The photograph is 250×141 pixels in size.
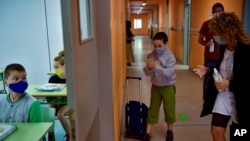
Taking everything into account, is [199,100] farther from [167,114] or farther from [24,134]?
[24,134]

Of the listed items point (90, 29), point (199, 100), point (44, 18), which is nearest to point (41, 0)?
point (44, 18)

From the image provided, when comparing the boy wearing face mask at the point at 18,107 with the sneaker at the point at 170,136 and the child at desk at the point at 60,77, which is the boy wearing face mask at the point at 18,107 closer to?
the child at desk at the point at 60,77

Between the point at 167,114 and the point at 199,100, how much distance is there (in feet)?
6.30

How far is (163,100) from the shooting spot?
9.98 feet

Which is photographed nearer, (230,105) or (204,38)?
(230,105)

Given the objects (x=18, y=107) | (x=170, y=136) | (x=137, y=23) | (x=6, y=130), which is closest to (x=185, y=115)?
(x=170, y=136)

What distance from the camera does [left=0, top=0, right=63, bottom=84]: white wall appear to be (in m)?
5.00

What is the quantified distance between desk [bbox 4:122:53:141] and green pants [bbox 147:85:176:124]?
1.45 meters

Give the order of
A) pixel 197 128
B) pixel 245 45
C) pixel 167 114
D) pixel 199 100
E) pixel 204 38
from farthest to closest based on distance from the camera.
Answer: pixel 199 100
pixel 204 38
pixel 197 128
pixel 167 114
pixel 245 45

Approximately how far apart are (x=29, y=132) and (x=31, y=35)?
3616 mm

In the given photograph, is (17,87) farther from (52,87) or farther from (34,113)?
(52,87)

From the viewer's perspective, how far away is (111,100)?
183cm

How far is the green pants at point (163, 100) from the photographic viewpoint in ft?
9.73

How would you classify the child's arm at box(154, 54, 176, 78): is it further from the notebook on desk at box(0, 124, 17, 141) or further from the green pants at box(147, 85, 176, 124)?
the notebook on desk at box(0, 124, 17, 141)
